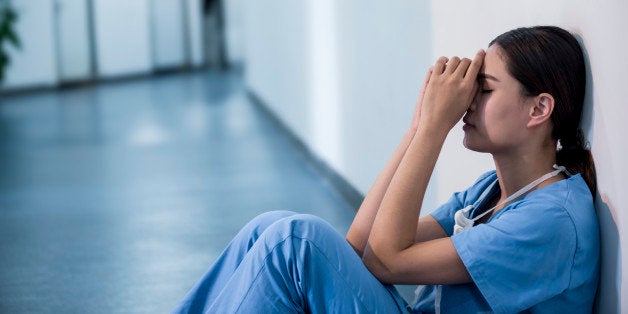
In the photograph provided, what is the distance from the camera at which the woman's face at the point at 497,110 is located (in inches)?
71.6

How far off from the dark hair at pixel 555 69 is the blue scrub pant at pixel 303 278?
1.50 ft

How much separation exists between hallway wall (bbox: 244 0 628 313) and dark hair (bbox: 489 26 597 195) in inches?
1.2

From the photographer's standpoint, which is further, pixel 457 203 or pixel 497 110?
pixel 457 203

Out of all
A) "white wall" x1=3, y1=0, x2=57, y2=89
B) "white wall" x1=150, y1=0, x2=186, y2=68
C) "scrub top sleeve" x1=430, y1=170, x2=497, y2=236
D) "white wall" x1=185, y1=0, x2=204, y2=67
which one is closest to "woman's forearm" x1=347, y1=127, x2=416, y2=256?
"scrub top sleeve" x1=430, y1=170, x2=497, y2=236

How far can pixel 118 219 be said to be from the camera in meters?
4.58

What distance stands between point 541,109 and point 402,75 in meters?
1.93

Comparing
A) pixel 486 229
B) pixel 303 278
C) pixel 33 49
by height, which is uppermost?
pixel 486 229

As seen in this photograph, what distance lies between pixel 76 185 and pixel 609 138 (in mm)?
4252

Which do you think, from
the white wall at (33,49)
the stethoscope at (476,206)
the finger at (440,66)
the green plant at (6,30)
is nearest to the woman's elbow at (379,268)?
the stethoscope at (476,206)

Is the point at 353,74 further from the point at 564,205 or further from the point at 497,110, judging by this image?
the point at 564,205

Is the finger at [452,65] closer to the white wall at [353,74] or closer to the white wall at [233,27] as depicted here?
the white wall at [353,74]

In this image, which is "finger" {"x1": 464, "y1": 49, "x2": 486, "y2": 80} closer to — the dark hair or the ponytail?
the dark hair

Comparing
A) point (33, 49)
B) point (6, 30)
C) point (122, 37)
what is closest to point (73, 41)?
point (122, 37)

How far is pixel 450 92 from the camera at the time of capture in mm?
1849
